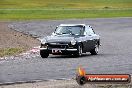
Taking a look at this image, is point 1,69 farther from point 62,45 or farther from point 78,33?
point 78,33

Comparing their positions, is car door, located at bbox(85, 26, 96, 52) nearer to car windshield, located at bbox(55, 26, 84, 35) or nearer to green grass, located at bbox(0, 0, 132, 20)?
car windshield, located at bbox(55, 26, 84, 35)

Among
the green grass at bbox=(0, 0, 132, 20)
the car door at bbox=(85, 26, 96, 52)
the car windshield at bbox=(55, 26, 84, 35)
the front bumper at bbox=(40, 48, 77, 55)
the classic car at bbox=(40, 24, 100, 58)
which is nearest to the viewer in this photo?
the front bumper at bbox=(40, 48, 77, 55)

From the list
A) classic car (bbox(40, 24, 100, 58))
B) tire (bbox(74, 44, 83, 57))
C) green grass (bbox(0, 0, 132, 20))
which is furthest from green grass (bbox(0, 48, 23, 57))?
green grass (bbox(0, 0, 132, 20))

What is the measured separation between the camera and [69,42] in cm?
2136

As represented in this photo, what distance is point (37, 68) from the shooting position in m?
16.5

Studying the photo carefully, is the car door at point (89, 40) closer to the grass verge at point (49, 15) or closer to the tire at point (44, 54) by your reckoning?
the tire at point (44, 54)

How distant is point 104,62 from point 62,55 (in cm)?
444

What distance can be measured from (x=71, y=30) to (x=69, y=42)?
1485mm

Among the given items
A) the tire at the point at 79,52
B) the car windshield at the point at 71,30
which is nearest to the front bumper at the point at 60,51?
the tire at the point at 79,52

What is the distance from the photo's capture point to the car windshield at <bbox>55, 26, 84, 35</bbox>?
22.6 meters

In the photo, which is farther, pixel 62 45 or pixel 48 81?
pixel 62 45

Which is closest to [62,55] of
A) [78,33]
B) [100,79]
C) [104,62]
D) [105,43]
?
[78,33]

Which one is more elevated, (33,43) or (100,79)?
(100,79)

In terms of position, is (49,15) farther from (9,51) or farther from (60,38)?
(60,38)
